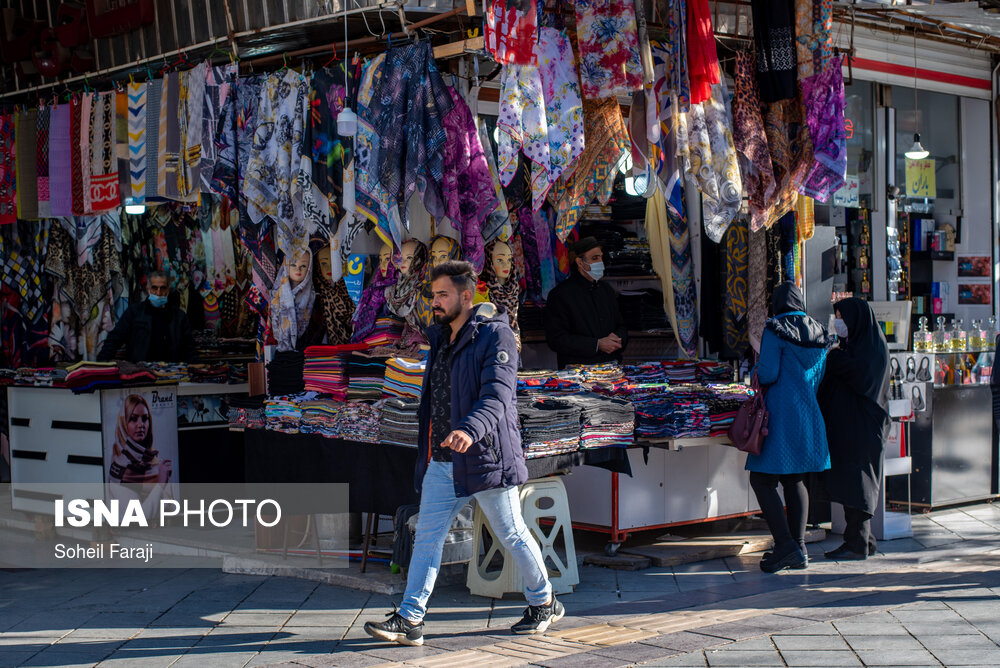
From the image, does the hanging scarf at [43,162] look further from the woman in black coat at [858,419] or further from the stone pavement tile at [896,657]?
the stone pavement tile at [896,657]

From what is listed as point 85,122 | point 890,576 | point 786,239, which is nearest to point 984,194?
point 786,239

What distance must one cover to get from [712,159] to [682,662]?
3.44m

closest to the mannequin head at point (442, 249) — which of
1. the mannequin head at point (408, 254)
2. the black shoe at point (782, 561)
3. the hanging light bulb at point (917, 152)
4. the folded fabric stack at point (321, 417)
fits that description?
the mannequin head at point (408, 254)

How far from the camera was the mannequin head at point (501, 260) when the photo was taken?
7.43 metres

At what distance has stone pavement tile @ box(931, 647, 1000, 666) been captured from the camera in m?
4.98

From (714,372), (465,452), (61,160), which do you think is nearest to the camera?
(465,452)

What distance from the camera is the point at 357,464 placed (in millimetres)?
6746

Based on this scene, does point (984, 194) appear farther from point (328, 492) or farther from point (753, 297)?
point (328, 492)

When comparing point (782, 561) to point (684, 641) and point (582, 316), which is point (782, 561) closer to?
point (684, 641)

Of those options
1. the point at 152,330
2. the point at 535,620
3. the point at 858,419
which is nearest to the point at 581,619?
the point at 535,620

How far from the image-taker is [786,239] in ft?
27.5

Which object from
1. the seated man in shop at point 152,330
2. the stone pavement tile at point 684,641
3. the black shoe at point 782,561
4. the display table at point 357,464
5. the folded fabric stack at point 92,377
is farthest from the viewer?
the seated man in shop at point 152,330

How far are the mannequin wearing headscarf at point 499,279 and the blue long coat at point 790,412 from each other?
1.54 meters

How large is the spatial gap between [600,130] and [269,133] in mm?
2051
